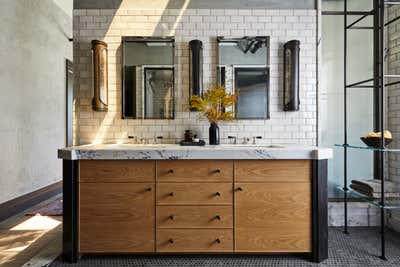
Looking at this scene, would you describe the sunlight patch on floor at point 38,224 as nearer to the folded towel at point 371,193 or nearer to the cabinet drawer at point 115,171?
the cabinet drawer at point 115,171

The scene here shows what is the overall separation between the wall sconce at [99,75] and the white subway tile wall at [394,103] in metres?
3.12

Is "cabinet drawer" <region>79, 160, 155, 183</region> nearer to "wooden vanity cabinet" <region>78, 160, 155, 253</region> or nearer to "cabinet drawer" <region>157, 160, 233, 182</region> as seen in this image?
"wooden vanity cabinet" <region>78, 160, 155, 253</region>

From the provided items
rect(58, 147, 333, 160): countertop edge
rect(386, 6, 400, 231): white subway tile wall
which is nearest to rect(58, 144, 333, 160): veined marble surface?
rect(58, 147, 333, 160): countertop edge

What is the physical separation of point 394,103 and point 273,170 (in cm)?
176

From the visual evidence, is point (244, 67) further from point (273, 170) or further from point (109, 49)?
point (109, 49)

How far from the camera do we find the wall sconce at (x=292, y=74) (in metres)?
3.06

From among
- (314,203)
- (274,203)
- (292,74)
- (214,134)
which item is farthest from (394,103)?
(214,134)

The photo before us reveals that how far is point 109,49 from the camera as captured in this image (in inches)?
124

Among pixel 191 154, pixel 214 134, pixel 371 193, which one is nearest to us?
pixel 191 154

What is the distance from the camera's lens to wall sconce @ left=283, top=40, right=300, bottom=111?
306 cm

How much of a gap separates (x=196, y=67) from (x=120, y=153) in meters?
1.29

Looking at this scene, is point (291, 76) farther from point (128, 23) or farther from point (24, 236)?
point (24, 236)

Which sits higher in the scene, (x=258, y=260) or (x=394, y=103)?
(x=394, y=103)

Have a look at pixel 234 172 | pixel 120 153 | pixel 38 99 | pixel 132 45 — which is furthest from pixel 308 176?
pixel 38 99
